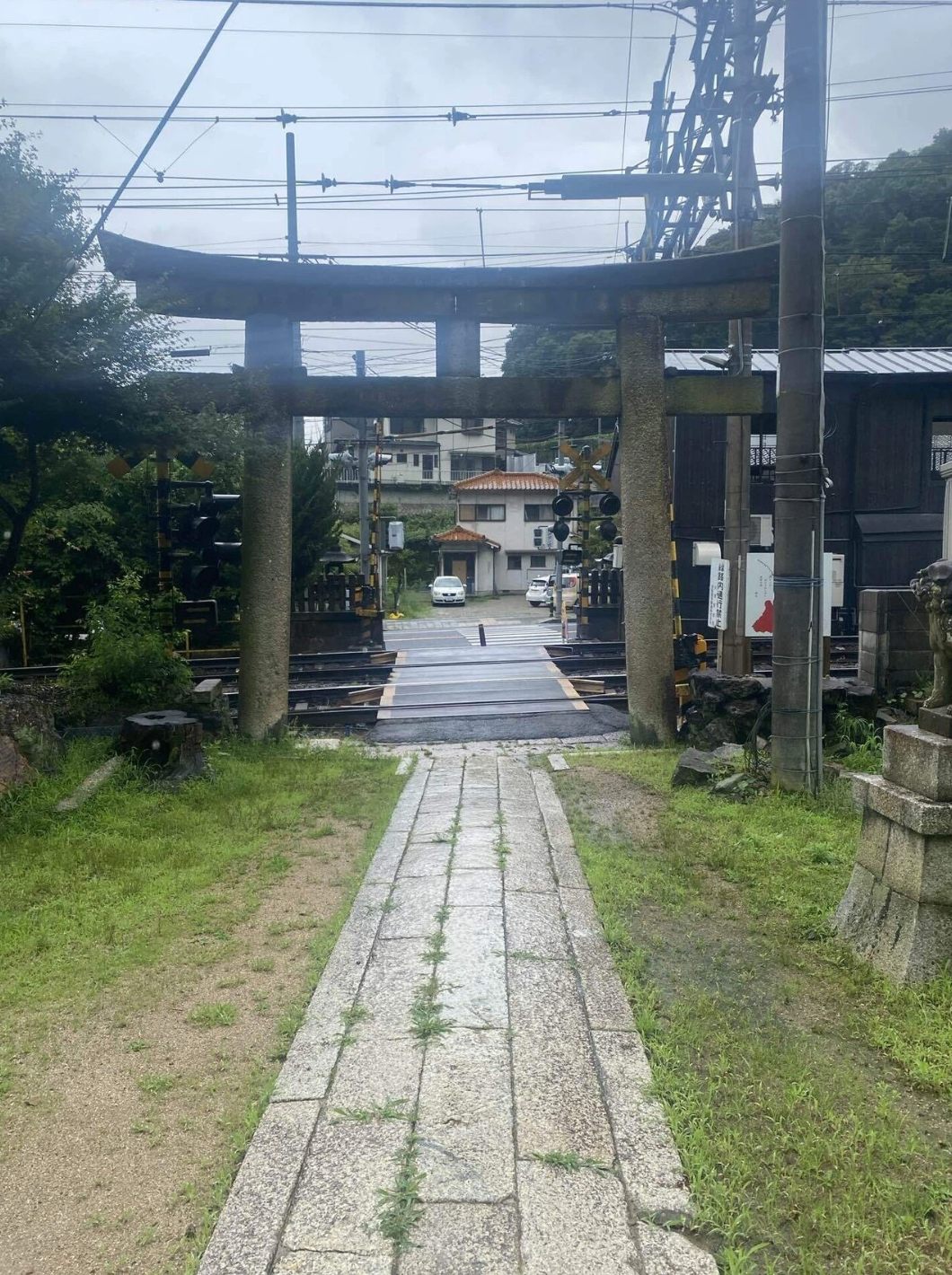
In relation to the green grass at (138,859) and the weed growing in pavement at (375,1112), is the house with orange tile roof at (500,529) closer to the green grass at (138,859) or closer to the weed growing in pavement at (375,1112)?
the green grass at (138,859)

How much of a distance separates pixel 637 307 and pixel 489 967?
8.67m

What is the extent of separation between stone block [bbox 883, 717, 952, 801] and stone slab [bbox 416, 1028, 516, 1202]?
2.26 m

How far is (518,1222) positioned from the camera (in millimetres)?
2699

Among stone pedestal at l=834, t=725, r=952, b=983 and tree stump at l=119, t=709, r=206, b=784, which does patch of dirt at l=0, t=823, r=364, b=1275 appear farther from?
tree stump at l=119, t=709, r=206, b=784

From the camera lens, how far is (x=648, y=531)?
11.0 meters

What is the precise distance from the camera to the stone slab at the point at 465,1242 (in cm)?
252

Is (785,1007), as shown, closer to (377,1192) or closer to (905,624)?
(377,1192)

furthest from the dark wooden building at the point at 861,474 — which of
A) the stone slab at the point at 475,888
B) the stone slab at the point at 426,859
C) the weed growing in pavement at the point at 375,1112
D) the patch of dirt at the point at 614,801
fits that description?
the weed growing in pavement at the point at 375,1112

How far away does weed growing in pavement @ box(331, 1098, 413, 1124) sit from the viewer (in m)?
3.23

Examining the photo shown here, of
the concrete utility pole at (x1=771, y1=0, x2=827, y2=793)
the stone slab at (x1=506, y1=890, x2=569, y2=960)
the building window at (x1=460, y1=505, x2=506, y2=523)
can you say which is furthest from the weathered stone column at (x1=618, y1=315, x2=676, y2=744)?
the building window at (x1=460, y1=505, x2=506, y2=523)

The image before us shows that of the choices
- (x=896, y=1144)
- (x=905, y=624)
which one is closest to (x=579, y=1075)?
(x=896, y=1144)

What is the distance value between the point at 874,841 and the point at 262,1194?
129 inches

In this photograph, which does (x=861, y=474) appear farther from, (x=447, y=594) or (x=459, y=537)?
(x=459, y=537)

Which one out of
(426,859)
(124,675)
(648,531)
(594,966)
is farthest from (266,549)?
(594,966)
